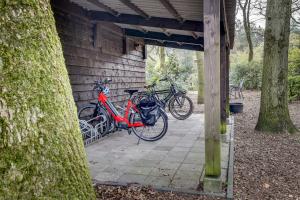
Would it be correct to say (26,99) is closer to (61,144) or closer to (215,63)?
(61,144)

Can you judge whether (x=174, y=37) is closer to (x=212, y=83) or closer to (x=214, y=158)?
(x=212, y=83)

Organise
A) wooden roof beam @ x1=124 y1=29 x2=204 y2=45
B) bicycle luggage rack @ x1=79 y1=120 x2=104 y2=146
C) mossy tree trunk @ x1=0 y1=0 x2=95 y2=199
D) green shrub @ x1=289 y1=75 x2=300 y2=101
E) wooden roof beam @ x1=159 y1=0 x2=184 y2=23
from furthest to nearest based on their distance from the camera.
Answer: green shrub @ x1=289 y1=75 x2=300 y2=101 → wooden roof beam @ x1=124 y1=29 x2=204 y2=45 → bicycle luggage rack @ x1=79 y1=120 x2=104 y2=146 → wooden roof beam @ x1=159 y1=0 x2=184 y2=23 → mossy tree trunk @ x1=0 y1=0 x2=95 y2=199

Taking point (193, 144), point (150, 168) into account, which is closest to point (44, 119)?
point (150, 168)

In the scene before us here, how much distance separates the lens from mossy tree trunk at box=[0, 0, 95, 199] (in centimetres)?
92

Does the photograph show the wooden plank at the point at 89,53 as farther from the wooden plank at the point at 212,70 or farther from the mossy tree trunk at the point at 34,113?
the mossy tree trunk at the point at 34,113

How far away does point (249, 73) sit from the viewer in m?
17.3

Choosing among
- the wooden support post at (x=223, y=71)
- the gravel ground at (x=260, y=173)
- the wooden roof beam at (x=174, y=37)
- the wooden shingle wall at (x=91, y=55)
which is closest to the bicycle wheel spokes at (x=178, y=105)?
the wooden shingle wall at (x=91, y=55)

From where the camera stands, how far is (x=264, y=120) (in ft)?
20.8

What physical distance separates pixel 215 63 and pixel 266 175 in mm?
1724

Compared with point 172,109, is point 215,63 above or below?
above

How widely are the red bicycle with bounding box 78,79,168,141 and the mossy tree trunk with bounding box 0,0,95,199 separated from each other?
432 cm

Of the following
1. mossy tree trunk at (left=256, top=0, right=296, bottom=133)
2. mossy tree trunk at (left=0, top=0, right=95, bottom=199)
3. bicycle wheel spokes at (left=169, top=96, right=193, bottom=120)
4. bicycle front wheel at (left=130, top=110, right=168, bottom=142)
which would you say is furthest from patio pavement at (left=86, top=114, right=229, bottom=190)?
mossy tree trunk at (left=0, top=0, right=95, bottom=199)

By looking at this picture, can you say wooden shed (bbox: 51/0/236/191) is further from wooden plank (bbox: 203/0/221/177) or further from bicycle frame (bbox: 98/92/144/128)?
bicycle frame (bbox: 98/92/144/128)

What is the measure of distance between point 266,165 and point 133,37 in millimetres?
5310
